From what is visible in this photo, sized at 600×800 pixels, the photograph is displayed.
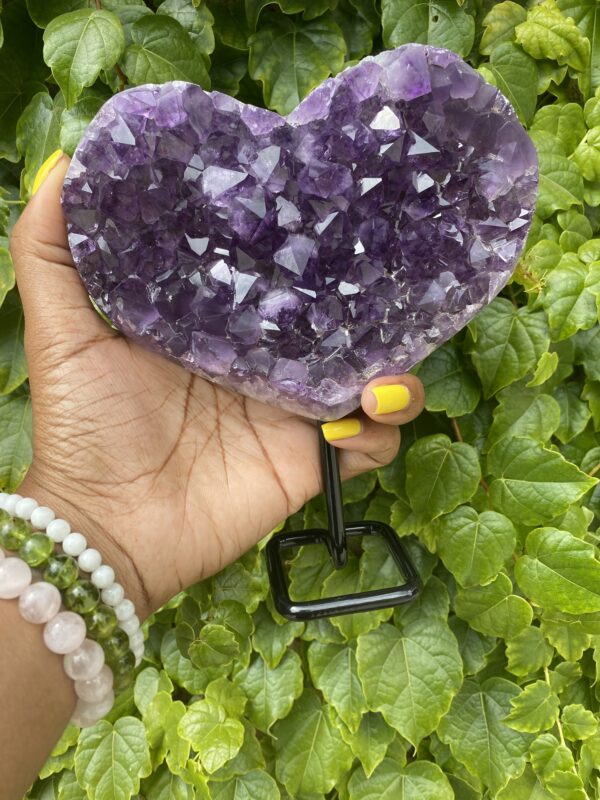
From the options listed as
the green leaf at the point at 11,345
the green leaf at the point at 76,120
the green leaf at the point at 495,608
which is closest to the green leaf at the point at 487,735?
the green leaf at the point at 495,608

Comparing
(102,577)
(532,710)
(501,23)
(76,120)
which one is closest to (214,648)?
(102,577)

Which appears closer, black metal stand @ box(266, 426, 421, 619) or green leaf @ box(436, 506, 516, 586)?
black metal stand @ box(266, 426, 421, 619)

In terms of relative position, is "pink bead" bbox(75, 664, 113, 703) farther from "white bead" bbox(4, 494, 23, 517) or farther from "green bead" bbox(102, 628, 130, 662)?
"white bead" bbox(4, 494, 23, 517)

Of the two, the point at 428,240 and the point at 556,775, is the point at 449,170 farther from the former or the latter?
the point at 556,775

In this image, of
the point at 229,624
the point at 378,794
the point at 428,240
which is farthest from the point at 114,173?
the point at 378,794

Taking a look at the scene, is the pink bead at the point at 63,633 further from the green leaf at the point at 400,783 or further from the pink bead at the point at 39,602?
the green leaf at the point at 400,783

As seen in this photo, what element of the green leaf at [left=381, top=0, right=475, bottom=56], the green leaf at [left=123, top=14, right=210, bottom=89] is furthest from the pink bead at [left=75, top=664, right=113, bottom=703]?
the green leaf at [left=381, top=0, right=475, bottom=56]

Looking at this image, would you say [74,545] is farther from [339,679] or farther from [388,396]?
[339,679]
